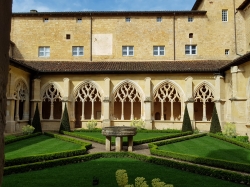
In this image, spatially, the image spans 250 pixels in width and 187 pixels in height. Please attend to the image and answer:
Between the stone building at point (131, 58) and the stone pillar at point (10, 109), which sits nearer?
the stone pillar at point (10, 109)

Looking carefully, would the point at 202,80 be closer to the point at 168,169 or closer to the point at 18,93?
the point at 168,169

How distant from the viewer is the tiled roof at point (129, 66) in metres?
19.7

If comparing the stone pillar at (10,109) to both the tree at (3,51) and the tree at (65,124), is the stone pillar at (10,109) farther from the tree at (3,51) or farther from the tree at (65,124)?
the tree at (3,51)

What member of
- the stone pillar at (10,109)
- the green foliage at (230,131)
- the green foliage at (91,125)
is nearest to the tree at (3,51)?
the green foliage at (230,131)

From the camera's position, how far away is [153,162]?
9.14m

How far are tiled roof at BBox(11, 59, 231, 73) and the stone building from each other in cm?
8

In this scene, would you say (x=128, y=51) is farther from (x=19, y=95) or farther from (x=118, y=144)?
(x=118, y=144)

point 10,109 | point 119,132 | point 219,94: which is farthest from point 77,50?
point 119,132

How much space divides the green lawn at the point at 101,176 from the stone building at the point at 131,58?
11091 millimetres

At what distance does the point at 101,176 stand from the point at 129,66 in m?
14.6

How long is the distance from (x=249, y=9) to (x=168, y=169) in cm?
1909

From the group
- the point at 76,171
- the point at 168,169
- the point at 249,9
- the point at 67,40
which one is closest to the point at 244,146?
the point at 168,169

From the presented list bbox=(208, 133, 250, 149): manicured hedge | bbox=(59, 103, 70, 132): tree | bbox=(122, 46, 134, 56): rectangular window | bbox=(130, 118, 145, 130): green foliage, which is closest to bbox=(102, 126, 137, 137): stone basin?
bbox=(208, 133, 250, 149): manicured hedge

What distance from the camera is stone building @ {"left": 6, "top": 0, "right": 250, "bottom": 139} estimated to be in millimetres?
19875
